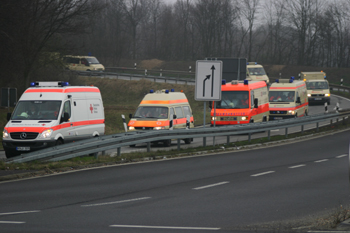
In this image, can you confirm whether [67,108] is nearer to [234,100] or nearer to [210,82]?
[210,82]

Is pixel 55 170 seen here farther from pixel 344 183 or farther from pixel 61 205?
pixel 344 183

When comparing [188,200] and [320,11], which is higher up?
[320,11]

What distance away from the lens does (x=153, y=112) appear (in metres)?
23.3

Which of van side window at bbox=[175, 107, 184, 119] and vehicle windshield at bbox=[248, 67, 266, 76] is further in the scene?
vehicle windshield at bbox=[248, 67, 266, 76]

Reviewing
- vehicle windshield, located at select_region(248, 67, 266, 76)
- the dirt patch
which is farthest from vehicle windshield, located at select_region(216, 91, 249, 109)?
the dirt patch

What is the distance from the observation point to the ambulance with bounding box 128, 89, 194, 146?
22.6 m

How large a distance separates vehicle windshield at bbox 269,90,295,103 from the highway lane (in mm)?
16830

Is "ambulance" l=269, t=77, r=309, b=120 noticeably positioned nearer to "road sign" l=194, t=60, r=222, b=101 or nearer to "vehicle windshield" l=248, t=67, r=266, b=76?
"road sign" l=194, t=60, r=222, b=101

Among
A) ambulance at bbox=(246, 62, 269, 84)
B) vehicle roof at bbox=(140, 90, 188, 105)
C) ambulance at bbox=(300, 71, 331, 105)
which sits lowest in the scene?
ambulance at bbox=(300, 71, 331, 105)

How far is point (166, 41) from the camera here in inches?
3585

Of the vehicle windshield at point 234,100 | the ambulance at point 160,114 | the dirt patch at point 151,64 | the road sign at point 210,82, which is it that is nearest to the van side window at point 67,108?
the ambulance at point 160,114

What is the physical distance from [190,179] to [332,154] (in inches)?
314

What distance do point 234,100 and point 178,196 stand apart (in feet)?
59.0

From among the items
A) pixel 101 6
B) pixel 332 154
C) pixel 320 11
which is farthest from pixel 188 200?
pixel 320 11
